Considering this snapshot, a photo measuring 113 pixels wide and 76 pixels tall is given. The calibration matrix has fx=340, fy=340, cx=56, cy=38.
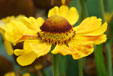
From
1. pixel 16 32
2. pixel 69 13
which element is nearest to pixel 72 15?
pixel 69 13

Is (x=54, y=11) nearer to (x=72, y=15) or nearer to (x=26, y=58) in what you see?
(x=72, y=15)

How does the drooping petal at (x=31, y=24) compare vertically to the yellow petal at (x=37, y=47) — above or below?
above

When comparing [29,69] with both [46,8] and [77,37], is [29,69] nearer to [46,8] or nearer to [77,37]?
[46,8]

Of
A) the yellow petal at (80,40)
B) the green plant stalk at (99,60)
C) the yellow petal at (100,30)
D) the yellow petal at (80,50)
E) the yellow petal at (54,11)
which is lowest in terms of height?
the green plant stalk at (99,60)

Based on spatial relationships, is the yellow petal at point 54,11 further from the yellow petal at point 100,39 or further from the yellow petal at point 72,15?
the yellow petal at point 100,39

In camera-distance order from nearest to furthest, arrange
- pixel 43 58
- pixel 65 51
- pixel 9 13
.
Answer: pixel 65 51 → pixel 43 58 → pixel 9 13

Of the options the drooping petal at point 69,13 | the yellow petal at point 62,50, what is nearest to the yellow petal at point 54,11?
the drooping petal at point 69,13

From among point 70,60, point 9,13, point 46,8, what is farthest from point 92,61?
point 9,13
